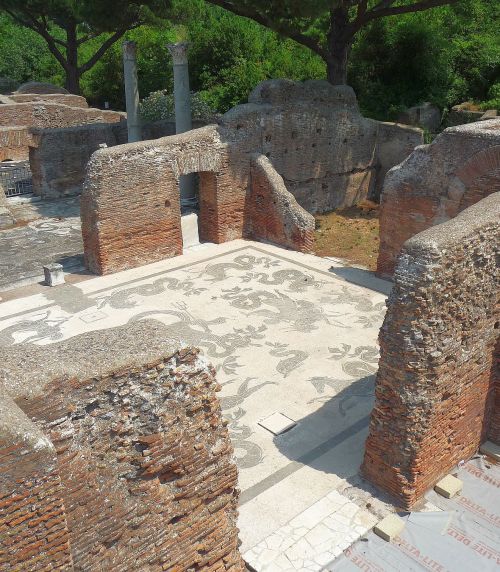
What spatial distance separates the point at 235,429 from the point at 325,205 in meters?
9.04

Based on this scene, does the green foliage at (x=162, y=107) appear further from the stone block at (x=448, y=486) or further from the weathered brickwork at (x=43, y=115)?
the stone block at (x=448, y=486)

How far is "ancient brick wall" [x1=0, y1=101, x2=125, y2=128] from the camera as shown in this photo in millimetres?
19875

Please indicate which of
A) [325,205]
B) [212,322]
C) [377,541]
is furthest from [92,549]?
[325,205]

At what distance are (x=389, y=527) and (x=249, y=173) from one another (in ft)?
27.7

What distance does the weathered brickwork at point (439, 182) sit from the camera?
9.34m

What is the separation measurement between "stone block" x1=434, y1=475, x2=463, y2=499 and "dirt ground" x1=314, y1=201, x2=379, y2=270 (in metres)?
6.21

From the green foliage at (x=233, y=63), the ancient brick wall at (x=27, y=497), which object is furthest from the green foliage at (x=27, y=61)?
the ancient brick wall at (x=27, y=497)

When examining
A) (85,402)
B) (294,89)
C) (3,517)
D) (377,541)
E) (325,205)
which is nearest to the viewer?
(3,517)

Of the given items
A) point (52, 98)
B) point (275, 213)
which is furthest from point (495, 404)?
point (52, 98)

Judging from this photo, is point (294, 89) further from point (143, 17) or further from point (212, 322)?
point (143, 17)

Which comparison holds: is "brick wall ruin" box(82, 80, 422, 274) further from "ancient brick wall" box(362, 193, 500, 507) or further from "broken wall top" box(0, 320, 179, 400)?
"broken wall top" box(0, 320, 179, 400)

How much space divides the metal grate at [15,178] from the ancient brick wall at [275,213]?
680 cm

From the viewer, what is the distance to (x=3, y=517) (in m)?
3.21

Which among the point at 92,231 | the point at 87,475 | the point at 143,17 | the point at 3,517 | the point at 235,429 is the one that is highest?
the point at 143,17
